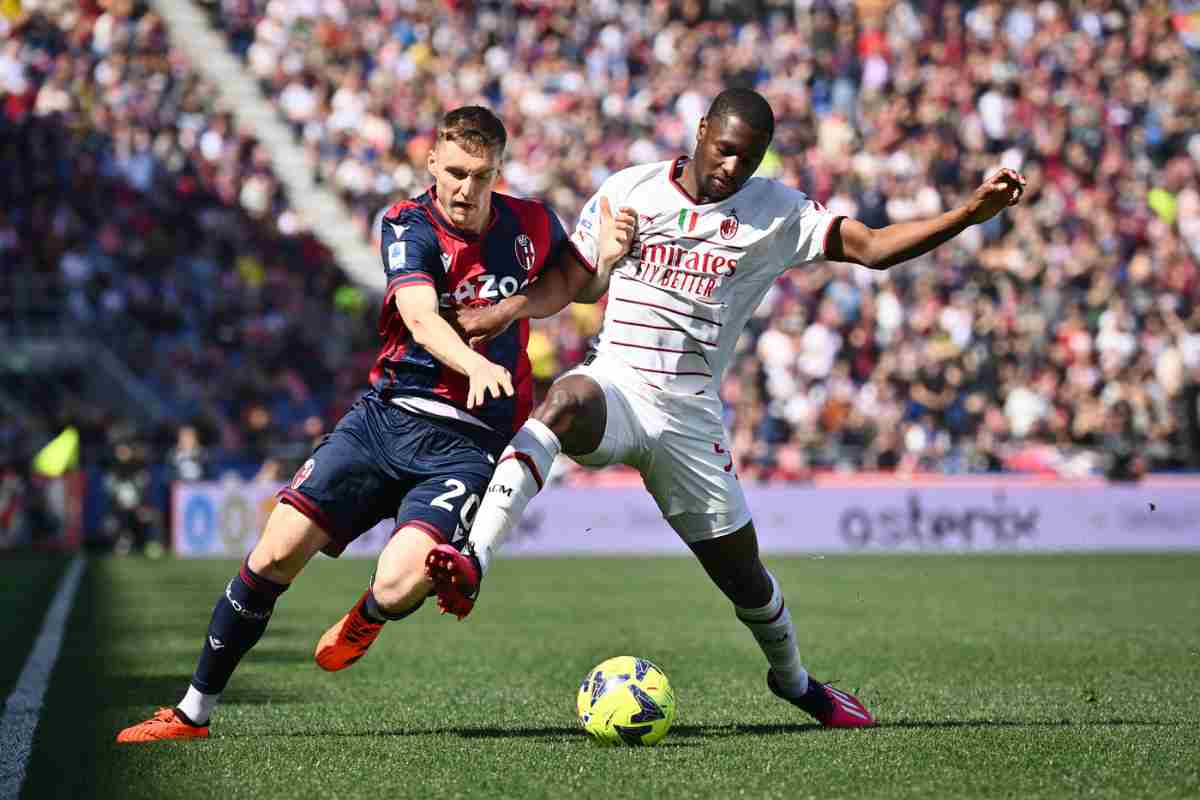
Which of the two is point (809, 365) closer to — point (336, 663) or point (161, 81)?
point (161, 81)

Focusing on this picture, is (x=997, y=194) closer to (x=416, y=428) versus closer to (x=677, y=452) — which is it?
(x=677, y=452)

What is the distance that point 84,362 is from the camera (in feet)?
77.3

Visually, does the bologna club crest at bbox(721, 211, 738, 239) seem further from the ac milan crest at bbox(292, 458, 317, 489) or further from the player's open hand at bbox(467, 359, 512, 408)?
the ac milan crest at bbox(292, 458, 317, 489)

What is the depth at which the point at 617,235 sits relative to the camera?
691cm

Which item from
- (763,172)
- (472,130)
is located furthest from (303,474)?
(763,172)

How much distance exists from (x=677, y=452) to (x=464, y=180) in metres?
1.33

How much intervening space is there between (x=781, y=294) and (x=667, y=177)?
57.7 ft

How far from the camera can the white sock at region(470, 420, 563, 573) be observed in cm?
631

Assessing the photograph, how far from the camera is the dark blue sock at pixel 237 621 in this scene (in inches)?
266

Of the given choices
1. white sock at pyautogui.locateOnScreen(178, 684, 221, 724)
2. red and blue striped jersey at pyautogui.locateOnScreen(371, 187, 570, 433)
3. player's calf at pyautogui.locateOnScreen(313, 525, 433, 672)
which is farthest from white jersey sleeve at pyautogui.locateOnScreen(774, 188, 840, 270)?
white sock at pyautogui.locateOnScreen(178, 684, 221, 724)

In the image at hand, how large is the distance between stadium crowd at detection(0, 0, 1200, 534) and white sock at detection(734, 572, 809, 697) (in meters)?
15.5

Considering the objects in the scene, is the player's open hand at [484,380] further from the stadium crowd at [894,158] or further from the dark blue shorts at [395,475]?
the stadium crowd at [894,158]

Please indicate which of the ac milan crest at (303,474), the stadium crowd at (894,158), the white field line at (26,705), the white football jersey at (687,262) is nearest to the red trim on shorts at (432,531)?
the ac milan crest at (303,474)

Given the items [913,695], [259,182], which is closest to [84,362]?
[259,182]
